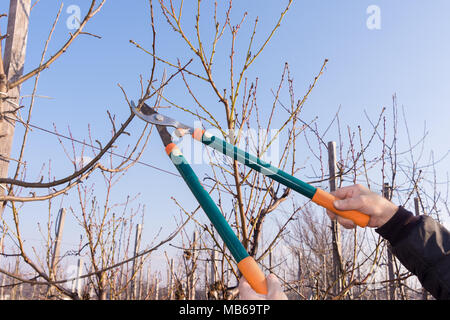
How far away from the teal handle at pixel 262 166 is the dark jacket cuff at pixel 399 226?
31 centimetres

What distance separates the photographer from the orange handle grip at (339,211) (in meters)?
1.44

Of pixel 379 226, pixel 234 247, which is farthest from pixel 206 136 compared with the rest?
pixel 379 226

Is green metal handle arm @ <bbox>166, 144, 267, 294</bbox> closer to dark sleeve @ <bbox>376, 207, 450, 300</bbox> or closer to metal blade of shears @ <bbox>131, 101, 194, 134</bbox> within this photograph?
metal blade of shears @ <bbox>131, 101, 194, 134</bbox>

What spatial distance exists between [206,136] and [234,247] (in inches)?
20.7

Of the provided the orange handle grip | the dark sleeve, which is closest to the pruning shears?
the orange handle grip

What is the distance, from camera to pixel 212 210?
124 centimetres

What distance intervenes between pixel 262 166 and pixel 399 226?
0.58 metres

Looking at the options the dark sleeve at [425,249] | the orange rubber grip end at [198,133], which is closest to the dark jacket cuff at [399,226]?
the dark sleeve at [425,249]

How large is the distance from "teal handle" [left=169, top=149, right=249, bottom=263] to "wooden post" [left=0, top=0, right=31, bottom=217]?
131 centimetres

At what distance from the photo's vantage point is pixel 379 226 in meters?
1.43

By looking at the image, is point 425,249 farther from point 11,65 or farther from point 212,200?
point 11,65

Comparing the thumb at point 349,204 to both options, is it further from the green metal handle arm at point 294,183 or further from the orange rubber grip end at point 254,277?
the orange rubber grip end at point 254,277

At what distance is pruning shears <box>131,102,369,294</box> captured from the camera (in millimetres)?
1162
